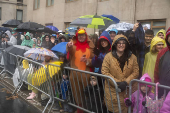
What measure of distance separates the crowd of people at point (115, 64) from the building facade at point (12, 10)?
30297 millimetres

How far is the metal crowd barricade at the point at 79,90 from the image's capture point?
12.8 feet

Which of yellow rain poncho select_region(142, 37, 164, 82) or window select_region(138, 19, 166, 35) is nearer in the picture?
yellow rain poncho select_region(142, 37, 164, 82)

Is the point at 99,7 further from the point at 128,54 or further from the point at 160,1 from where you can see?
the point at 128,54

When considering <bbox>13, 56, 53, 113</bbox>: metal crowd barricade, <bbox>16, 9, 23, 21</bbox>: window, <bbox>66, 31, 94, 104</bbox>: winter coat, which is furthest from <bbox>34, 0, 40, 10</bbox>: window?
<bbox>66, 31, 94, 104</bbox>: winter coat

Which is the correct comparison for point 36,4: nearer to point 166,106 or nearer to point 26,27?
point 26,27

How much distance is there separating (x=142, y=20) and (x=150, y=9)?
823mm

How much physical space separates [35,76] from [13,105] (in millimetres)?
1092

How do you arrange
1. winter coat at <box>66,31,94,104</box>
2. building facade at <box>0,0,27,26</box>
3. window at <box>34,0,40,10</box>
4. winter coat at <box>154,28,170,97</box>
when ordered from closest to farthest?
winter coat at <box>154,28,170,97</box> → winter coat at <box>66,31,94,104</box> → window at <box>34,0,40,10</box> → building facade at <box>0,0,27,26</box>

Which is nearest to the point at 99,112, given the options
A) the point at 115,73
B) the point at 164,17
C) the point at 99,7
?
the point at 115,73

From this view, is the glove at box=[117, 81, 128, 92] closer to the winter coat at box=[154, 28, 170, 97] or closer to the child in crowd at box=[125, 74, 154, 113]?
the child in crowd at box=[125, 74, 154, 113]

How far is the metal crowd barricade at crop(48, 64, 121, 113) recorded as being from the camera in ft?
12.8

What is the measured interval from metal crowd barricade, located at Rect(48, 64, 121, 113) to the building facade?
30869 mm

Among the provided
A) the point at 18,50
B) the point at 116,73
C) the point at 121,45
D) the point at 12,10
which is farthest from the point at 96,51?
the point at 12,10

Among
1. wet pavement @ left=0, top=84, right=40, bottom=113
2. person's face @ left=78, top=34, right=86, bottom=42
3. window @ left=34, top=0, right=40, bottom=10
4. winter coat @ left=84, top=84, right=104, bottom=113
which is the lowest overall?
wet pavement @ left=0, top=84, right=40, bottom=113
